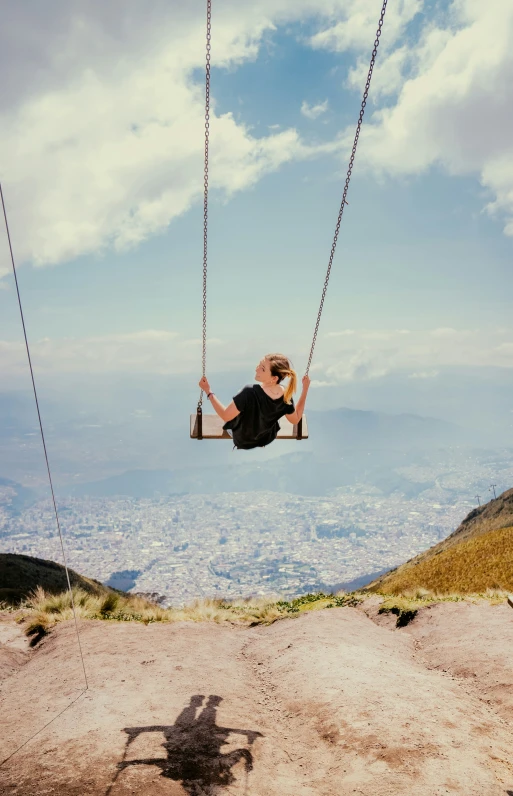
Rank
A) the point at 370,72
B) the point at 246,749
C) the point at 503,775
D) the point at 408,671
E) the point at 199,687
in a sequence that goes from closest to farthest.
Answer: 1. the point at 503,775
2. the point at 246,749
3. the point at 370,72
4. the point at 199,687
5. the point at 408,671

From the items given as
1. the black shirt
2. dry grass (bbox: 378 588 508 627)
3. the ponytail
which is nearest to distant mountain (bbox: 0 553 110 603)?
dry grass (bbox: 378 588 508 627)

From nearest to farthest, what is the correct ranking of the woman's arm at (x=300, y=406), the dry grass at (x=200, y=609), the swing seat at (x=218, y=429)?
the woman's arm at (x=300, y=406) → the swing seat at (x=218, y=429) → the dry grass at (x=200, y=609)

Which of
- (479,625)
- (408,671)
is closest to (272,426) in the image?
(408,671)

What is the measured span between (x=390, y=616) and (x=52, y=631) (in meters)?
7.79

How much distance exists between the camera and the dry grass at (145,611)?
13484 mm

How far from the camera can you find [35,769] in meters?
5.86

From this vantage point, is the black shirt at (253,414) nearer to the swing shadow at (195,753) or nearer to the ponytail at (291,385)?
the ponytail at (291,385)

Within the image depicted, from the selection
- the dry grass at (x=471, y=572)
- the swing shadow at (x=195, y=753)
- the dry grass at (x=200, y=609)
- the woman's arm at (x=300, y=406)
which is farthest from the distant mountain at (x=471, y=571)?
the swing shadow at (x=195, y=753)

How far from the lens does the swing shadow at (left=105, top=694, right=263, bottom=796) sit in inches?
222

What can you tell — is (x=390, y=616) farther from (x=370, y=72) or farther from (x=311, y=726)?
(x=370, y=72)

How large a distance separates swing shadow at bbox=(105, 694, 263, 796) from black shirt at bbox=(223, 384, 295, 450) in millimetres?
3456

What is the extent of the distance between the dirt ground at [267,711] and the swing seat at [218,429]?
143 inches

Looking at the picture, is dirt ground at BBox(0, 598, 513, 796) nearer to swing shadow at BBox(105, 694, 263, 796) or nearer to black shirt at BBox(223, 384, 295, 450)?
swing shadow at BBox(105, 694, 263, 796)

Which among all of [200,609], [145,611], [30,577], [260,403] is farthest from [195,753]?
[30,577]
